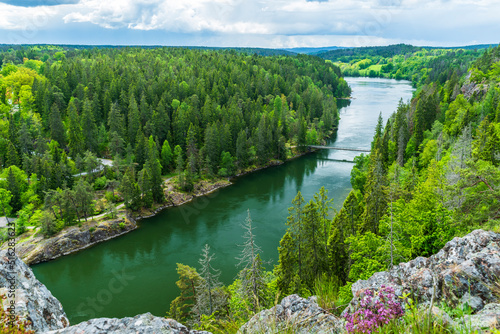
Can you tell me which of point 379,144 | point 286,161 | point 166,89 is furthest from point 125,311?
point 166,89

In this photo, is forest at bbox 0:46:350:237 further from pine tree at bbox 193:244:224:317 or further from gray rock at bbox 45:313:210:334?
gray rock at bbox 45:313:210:334

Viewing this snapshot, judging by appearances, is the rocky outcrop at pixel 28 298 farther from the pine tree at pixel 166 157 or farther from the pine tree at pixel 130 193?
the pine tree at pixel 166 157

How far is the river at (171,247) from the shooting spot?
2908 cm

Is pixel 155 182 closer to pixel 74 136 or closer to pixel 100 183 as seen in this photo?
pixel 100 183

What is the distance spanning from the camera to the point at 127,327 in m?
5.14

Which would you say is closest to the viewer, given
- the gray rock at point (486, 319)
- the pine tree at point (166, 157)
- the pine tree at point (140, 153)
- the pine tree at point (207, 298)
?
the gray rock at point (486, 319)

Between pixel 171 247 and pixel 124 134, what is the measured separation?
1378 inches

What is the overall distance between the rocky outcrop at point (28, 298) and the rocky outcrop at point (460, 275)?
17.7ft

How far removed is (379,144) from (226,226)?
84.3 feet

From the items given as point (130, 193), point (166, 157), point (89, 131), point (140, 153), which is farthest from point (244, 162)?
point (89, 131)

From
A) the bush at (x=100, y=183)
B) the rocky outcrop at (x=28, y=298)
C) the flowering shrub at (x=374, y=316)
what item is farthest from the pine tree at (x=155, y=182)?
the flowering shrub at (x=374, y=316)

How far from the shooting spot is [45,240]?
123 feet

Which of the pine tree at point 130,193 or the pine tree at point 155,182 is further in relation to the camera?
the pine tree at point 155,182

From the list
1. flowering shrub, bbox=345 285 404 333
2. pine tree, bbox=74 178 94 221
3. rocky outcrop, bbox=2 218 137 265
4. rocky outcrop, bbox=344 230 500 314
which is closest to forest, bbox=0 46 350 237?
pine tree, bbox=74 178 94 221
